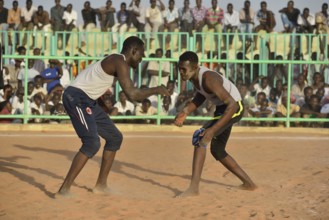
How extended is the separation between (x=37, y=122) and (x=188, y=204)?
8.63 meters

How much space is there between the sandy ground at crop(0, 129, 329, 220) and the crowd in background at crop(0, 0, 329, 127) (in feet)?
6.75

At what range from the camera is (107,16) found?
18750 millimetres

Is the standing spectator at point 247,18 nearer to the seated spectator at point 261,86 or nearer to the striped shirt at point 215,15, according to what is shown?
the striped shirt at point 215,15

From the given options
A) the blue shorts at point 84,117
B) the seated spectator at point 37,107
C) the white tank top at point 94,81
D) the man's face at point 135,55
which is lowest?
the seated spectator at point 37,107

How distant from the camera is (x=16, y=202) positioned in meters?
7.38

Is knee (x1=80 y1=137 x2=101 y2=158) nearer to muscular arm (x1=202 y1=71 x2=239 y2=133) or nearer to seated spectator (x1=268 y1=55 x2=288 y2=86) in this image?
muscular arm (x1=202 y1=71 x2=239 y2=133)

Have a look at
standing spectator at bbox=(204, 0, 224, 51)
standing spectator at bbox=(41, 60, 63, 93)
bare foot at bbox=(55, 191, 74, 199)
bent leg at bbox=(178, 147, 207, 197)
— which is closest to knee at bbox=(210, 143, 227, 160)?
bent leg at bbox=(178, 147, 207, 197)

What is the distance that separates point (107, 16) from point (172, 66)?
3.47 m

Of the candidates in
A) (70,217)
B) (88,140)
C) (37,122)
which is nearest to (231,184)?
(88,140)

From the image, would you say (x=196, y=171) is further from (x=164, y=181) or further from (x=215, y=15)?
(x=215, y=15)

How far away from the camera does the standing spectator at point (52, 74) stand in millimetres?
15930

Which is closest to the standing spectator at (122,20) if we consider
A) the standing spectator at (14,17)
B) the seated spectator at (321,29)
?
the standing spectator at (14,17)

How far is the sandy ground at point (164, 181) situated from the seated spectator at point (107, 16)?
572 centimetres

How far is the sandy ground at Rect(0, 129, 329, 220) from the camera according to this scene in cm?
708
